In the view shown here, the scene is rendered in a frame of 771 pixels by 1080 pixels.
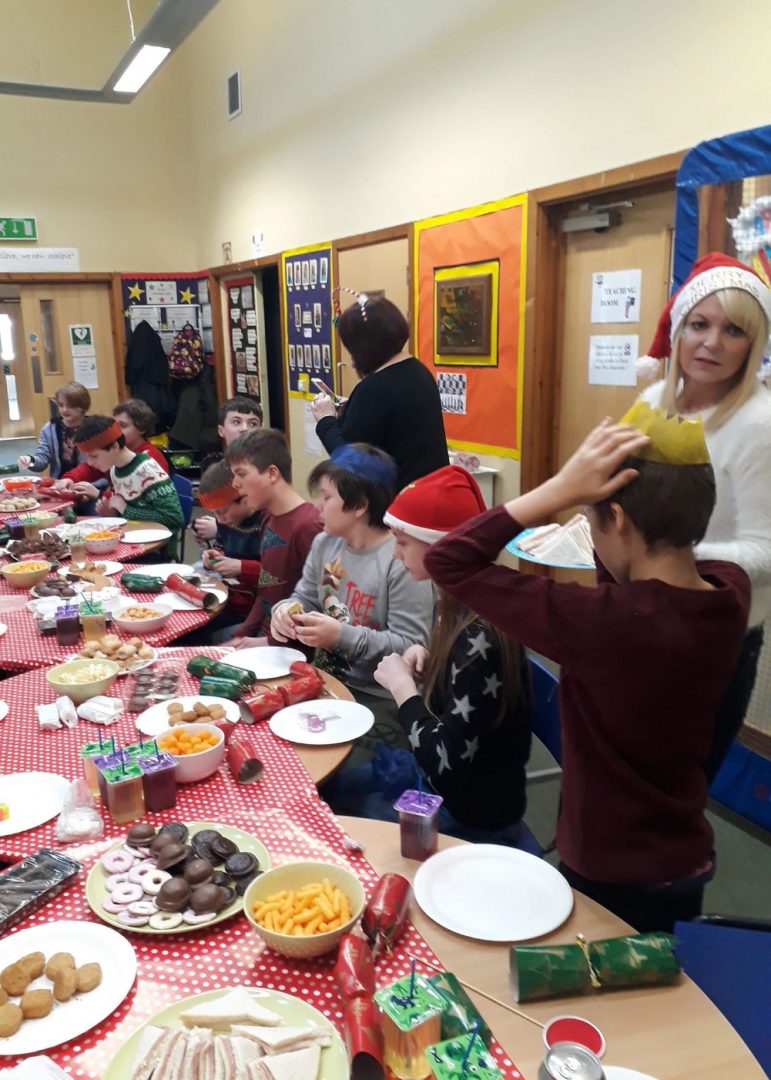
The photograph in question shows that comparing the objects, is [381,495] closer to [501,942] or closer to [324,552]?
[324,552]

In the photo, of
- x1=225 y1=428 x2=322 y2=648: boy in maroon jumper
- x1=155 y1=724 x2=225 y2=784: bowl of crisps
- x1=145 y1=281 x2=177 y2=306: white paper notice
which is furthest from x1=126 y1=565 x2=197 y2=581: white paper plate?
x1=145 y1=281 x2=177 y2=306: white paper notice

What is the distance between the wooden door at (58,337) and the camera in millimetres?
7727

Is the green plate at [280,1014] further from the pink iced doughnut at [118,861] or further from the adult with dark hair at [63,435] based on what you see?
the adult with dark hair at [63,435]

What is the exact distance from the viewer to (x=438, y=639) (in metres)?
1.66

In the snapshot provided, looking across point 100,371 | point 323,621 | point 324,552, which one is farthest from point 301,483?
point 323,621

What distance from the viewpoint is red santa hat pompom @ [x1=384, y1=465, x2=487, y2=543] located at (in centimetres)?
168

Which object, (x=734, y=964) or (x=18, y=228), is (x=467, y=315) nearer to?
(x=734, y=964)

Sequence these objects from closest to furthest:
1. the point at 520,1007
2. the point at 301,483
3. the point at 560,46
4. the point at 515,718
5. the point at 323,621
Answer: the point at 520,1007 → the point at 515,718 → the point at 323,621 → the point at 560,46 → the point at 301,483

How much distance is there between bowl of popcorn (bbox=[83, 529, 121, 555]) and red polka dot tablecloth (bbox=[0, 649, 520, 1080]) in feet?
4.44

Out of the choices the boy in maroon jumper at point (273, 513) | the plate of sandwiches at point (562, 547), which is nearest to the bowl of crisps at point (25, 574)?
the boy in maroon jumper at point (273, 513)

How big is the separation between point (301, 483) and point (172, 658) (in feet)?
15.3

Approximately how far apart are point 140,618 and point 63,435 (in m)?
2.98

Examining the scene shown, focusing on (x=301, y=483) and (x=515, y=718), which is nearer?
(x=515, y=718)

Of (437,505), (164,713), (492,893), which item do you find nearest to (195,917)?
(492,893)
